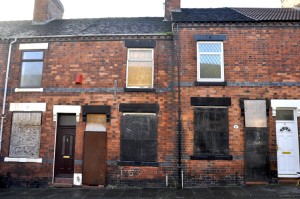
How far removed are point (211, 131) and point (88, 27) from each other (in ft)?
25.9

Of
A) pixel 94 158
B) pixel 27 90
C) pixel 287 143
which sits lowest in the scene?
pixel 94 158

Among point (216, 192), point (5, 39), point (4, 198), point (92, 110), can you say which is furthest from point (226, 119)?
point (5, 39)

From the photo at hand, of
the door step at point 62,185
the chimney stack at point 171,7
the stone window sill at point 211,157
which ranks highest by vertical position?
the chimney stack at point 171,7

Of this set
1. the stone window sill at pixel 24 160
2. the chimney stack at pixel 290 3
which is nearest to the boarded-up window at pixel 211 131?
the stone window sill at pixel 24 160

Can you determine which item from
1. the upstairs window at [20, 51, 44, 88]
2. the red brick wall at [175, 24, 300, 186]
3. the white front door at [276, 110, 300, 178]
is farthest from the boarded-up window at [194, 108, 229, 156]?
the upstairs window at [20, 51, 44, 88]

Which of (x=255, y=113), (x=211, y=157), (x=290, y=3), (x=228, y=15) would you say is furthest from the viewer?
(x=290, y=3)

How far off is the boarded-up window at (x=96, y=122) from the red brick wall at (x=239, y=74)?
3.38 metres

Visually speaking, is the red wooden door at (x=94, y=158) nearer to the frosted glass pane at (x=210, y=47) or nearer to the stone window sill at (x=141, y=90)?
the stone window sill at (x=141, y=90)

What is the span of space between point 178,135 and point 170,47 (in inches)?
150

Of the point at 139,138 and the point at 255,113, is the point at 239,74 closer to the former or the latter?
the point at 255,113

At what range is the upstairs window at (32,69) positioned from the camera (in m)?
11.5

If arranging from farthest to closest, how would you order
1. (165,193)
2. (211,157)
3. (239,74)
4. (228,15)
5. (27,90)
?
(228,15) < (27,90) < (239,74) < (211,157) < (165,193)

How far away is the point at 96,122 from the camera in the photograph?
10867 mm

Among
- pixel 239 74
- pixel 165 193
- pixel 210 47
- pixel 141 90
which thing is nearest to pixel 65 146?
pixel 141 90
